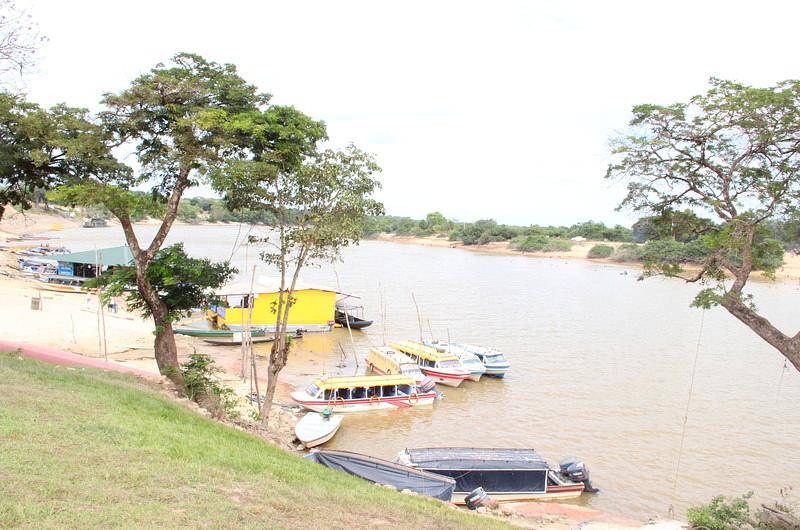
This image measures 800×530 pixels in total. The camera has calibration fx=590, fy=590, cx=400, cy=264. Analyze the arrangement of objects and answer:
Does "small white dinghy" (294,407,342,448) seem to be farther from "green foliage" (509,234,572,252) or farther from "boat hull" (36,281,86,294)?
"green foliage" (509,234,572,252)

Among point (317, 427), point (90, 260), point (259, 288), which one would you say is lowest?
point (317, 427)

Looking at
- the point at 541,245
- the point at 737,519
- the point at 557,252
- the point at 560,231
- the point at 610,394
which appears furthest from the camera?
the point at 560,231

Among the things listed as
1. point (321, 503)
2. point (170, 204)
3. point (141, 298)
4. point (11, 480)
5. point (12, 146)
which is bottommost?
point (321, 503)

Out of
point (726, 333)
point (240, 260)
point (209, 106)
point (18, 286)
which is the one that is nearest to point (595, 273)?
point (726, 333)

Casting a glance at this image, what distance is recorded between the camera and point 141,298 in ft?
45.4

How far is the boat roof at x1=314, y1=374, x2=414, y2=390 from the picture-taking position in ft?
67.8

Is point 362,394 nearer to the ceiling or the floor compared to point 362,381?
nearer to the floor

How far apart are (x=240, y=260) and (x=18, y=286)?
37.1 m

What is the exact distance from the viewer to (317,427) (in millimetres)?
18078

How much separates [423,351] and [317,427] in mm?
8778

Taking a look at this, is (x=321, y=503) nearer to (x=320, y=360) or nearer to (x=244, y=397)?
(x=244, y=397)

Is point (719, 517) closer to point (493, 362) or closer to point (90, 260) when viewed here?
point (493, 362)

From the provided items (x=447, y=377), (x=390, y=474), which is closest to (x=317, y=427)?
(x=390, y=474)

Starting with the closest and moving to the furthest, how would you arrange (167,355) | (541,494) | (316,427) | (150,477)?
(150,477), (167,355), (541,494), (316,427)
